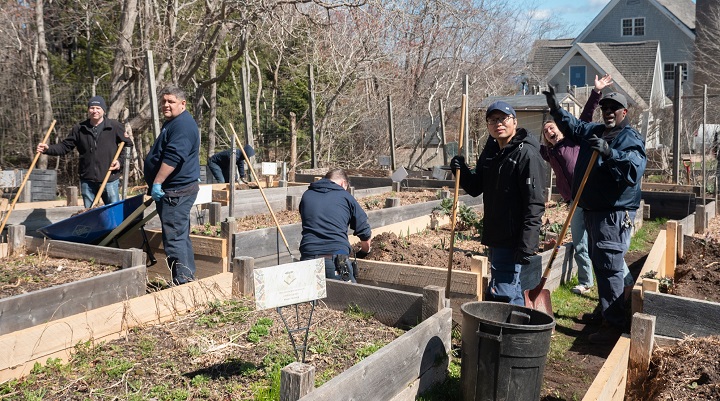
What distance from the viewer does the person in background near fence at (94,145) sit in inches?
316

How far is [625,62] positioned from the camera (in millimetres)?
40969

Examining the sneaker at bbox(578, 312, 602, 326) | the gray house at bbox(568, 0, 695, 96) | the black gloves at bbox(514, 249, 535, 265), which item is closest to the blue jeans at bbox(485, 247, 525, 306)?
the black gloves at bbox(514, 249, 535, 265)

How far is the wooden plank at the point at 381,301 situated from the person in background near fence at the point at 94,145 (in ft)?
13.8

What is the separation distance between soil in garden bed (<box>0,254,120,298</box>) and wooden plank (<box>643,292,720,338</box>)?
13.6 ft

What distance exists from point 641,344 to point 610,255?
3.59 feet

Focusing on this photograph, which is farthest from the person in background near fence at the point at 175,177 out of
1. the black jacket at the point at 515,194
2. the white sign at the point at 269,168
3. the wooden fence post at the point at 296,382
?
the white sign at the point at 269,168

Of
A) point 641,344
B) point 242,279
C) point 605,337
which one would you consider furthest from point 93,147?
point 641,344

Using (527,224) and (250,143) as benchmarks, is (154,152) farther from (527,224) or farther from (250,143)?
(250,143)

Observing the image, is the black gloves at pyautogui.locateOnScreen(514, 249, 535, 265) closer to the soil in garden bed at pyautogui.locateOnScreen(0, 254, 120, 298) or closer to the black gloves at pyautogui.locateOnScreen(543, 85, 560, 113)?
the black gloves at pyautogui.locateOnScreen(543, 85, 560, 113)

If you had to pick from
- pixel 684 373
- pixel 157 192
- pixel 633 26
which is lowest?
pixel 684 373

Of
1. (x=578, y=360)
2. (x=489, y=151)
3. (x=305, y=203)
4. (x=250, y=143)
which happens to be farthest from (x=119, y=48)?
(x=578, y=360)

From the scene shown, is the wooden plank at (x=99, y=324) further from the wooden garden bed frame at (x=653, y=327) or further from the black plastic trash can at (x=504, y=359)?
the wooden garden bed frame at (x=653, y=327)

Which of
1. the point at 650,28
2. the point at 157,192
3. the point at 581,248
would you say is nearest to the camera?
the point at 157,192

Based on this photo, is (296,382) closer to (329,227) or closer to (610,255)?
(329,227)
